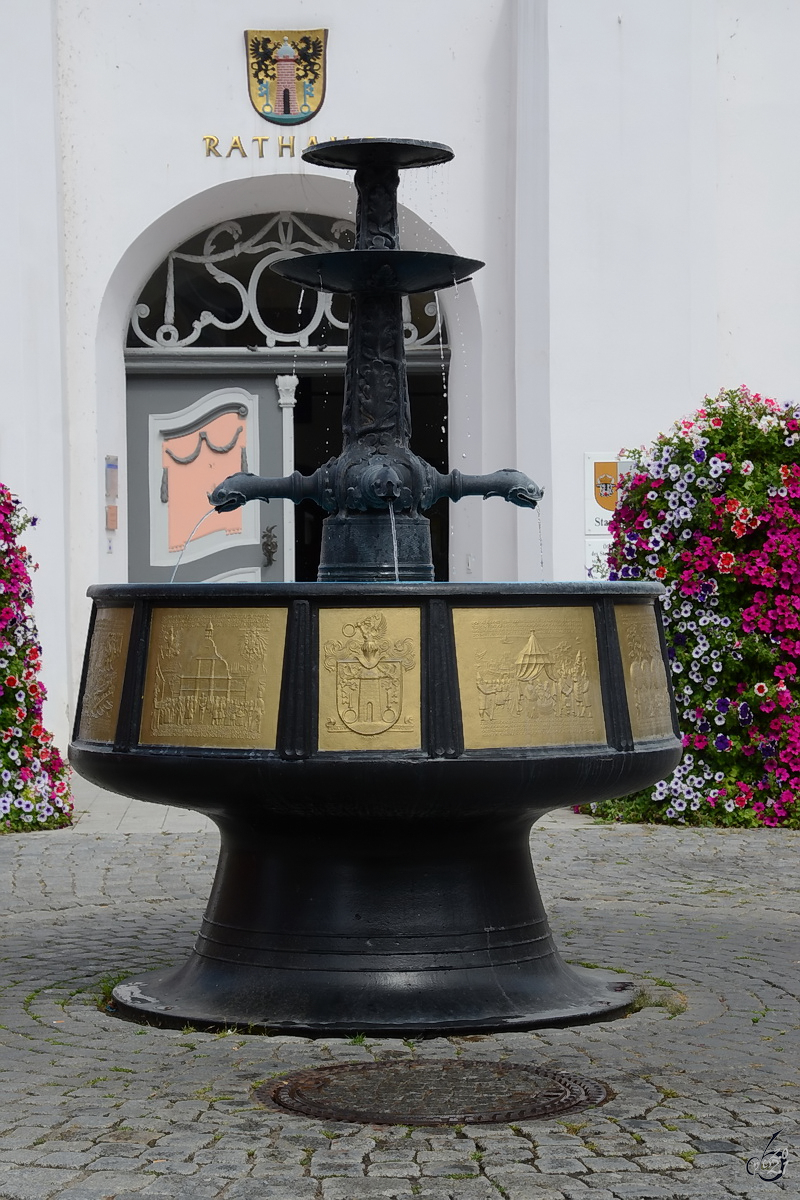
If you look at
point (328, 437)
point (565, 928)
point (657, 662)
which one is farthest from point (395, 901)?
point (328, 437)

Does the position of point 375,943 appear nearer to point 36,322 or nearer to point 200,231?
point 36,322

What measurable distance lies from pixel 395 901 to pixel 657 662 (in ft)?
3.56

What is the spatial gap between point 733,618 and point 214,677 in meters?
4.73

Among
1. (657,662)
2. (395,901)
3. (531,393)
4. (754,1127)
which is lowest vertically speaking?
(754,1127)

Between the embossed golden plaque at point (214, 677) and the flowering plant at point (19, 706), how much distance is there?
4.00 metres

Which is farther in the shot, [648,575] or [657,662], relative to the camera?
[648,575]

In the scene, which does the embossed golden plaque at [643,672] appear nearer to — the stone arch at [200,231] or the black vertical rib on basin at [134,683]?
the black vertical rib on basin at [134,683]

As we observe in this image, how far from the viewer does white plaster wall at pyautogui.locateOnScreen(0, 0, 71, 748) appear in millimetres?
10781

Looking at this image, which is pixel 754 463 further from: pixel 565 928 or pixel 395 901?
pixel 395 901

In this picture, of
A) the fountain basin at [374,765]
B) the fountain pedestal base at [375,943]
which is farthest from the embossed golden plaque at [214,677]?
the fountain pedestal base at [375,943]

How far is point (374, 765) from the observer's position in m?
4.34

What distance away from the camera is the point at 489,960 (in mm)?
4695

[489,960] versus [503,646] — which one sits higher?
[503,646]

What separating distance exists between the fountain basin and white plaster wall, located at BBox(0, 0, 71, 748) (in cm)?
602
